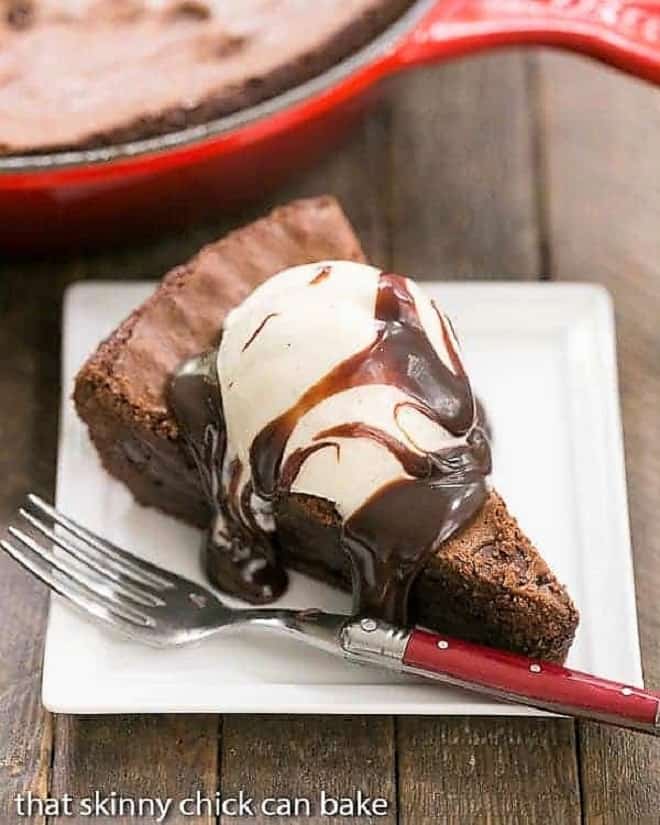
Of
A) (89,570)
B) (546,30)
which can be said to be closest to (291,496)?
(89,570)

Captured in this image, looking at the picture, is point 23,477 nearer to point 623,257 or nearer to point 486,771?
point 486,771

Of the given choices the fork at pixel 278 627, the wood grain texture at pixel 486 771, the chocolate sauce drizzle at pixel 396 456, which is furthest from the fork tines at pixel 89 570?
the wood grain texture at pixel 486 771

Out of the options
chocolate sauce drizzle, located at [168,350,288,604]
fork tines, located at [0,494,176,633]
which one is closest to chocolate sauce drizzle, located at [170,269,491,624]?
chocolate sauce drizzle, located at [168,350,288,604]

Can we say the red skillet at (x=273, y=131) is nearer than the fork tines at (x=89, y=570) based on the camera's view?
No

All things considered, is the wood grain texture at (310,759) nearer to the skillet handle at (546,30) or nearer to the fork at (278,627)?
the fork at (278,627)

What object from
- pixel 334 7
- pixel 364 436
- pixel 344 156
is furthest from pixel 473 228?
pixel 364 436

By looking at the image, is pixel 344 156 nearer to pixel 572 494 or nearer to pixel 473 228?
pixel 473 228

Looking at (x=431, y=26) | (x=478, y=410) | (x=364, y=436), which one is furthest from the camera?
(x=431, y=26)
